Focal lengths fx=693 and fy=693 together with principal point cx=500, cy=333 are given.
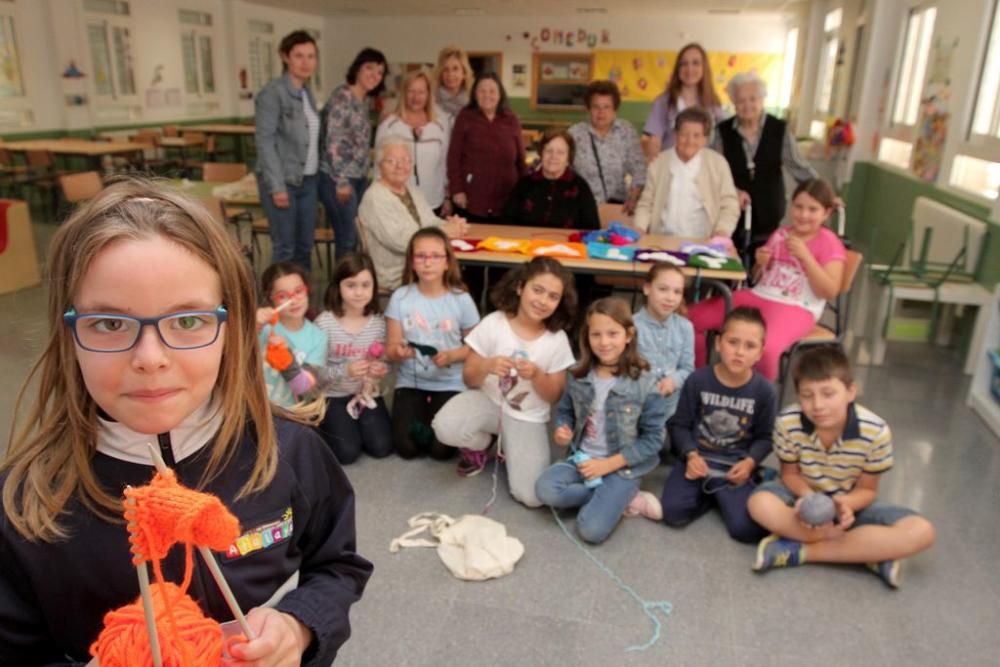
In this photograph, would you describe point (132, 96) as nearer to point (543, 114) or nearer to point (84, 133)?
point (84, 133)

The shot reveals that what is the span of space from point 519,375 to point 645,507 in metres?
0.69

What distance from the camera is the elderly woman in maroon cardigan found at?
418 cm

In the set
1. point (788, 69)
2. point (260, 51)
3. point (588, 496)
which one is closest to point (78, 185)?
point (588, 496)

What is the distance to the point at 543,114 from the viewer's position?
1408 cm

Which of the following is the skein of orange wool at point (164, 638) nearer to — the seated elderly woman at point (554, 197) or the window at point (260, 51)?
the seated elderly woman at point (554, 197)

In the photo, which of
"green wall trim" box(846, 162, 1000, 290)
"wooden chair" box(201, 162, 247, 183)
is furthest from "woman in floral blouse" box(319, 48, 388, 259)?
"green wall trim" box(846, 162, 1000, 290)

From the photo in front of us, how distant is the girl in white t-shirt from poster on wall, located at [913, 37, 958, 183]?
4.16m

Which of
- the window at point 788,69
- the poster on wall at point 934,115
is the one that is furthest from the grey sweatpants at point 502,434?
the window at point 788,69

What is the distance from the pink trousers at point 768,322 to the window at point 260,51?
479 inches

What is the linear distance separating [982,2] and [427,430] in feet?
16.0

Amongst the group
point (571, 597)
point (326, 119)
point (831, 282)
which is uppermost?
point (326, 119)

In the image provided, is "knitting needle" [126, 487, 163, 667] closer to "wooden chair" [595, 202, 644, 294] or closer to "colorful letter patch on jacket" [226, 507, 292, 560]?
"colorful letter patch on jacket" [226, 507, 292, 560]

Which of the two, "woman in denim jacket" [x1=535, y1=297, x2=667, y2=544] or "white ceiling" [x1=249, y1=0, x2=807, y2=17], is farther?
"white ceiling" [x1=249, y1=0, x2=807, y2=17]

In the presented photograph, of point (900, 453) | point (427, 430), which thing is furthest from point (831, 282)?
point (427, 430)
